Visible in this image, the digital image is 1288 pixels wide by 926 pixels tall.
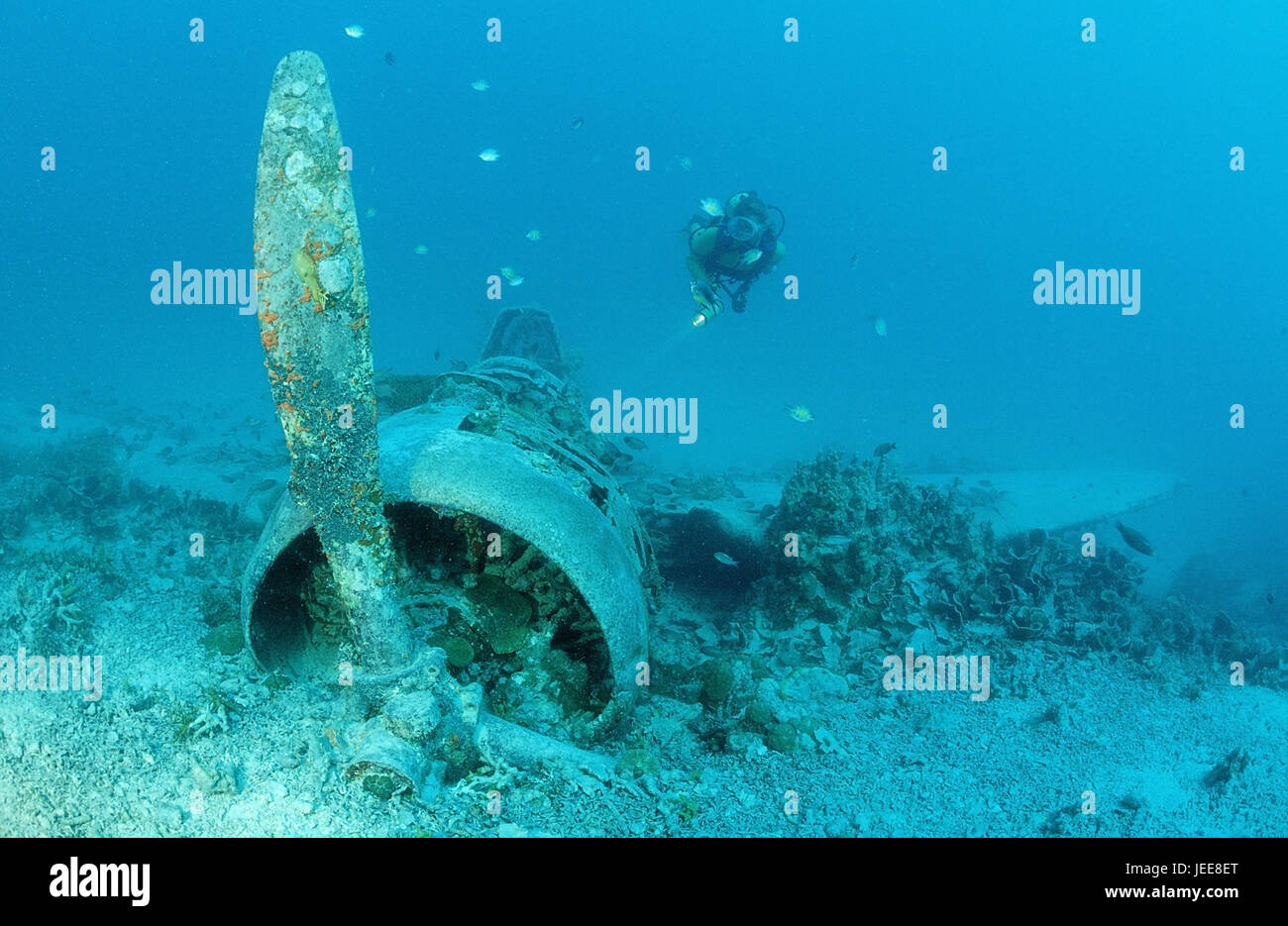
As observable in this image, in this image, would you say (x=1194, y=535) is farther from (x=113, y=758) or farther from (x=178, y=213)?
(x=178, y=213)

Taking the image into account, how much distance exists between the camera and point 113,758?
11.9ft

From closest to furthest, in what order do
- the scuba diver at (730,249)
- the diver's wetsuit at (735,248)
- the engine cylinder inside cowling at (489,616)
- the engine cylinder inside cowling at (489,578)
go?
the engine cylinder inside cowling at (489,578) < the engine cylinder inside cowling at (489,616) < the scuba diver at (730,249) < the diver's wetsuit at (735,248)

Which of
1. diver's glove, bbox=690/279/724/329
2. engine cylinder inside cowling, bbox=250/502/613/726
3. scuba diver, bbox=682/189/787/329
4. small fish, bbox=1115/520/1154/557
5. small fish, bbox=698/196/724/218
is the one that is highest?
small fish, bbox=698/196/724/218

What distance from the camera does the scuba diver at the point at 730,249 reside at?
963 cm

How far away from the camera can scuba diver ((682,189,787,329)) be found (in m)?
9.63

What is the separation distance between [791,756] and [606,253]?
4153 inches

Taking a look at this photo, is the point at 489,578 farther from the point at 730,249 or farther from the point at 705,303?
the point at 730,249

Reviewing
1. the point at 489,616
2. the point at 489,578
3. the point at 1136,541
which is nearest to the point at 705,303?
the point at 489,578

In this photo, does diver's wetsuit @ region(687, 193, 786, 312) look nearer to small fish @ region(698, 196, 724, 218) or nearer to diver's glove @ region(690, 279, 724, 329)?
small fish @ region(698, 196, 724, 218)

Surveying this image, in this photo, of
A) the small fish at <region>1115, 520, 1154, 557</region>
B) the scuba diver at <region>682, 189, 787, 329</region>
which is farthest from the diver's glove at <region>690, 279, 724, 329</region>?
the small fish at <region>1115, 520, 1154, 557</region>

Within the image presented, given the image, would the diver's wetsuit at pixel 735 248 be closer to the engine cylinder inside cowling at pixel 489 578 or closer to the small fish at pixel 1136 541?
the engine cylinder inside cowling at pixel 489 578

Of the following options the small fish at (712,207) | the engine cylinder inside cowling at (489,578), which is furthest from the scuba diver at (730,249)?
the engine cylinder inside cowling at (489,578)

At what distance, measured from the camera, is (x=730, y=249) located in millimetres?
10047

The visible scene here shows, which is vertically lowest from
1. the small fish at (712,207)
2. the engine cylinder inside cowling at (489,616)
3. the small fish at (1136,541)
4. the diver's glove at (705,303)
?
the engine cylinder inside cowling at (489,616)
